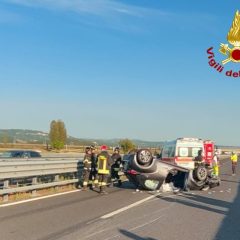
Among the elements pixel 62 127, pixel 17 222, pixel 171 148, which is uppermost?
pixel 62 127

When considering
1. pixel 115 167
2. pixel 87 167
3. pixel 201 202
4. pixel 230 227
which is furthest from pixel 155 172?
pixel 230 227

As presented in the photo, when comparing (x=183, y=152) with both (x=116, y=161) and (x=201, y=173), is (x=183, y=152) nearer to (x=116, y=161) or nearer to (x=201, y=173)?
(x=116, y=161)

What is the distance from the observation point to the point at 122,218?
A: 432 inches

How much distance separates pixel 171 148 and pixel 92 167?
5319 millimetres

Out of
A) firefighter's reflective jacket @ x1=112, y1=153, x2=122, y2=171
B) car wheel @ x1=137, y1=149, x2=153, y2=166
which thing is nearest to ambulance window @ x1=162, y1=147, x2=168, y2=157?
firefighter's reflective jacket @ x1=112, y1=153, x2=122, y2=171

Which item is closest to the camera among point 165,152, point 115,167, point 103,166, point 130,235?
point 130,235

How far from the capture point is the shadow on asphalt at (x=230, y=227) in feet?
29.6

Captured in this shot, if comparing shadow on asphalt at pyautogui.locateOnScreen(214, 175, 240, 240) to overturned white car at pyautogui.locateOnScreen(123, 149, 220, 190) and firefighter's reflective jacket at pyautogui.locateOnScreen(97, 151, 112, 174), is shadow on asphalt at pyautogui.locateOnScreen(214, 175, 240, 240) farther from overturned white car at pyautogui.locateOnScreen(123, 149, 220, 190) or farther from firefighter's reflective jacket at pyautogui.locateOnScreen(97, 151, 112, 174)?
firefighter's reflective jacket at pyautogui.locateOnScreen(97, 151, 112, 174)

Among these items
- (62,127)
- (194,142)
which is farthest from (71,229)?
(62,127)

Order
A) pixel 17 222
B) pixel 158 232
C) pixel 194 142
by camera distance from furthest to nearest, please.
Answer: pixel 194 142 → pixel 17 222 → pixel 158 232

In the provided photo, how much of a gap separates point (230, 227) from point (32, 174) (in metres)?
6.78

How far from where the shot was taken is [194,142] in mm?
22641

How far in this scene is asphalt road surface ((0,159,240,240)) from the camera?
8.96 m

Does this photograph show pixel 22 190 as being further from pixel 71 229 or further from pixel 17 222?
pixel 71 229
